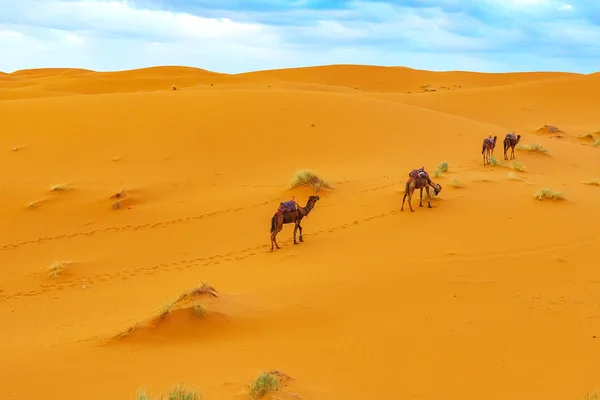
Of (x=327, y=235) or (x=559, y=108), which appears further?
(x=559, y=108)

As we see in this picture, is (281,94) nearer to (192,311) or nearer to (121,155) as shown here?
(121,155)

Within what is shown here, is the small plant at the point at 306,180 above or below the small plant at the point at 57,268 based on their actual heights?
above

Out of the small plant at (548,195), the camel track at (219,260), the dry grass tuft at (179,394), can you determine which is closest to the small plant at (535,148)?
the small plant at (548,195)

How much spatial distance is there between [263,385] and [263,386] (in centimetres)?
1

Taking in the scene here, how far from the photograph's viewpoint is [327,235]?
1167cm

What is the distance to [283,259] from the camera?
10.4m

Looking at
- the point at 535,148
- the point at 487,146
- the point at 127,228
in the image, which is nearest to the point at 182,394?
the point at 127,228

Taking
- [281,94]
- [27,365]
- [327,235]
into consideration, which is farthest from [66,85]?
[27,365]

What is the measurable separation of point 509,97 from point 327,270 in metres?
40.1

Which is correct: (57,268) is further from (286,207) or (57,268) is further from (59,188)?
(59,188)

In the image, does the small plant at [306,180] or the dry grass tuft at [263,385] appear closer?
the dry grass tuft at [263,385]

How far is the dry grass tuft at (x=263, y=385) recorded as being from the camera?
201 inches

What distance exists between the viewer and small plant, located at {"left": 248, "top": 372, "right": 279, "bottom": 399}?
16.8ft

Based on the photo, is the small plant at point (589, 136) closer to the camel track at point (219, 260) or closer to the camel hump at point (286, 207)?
the camel track at point (219, 260)
